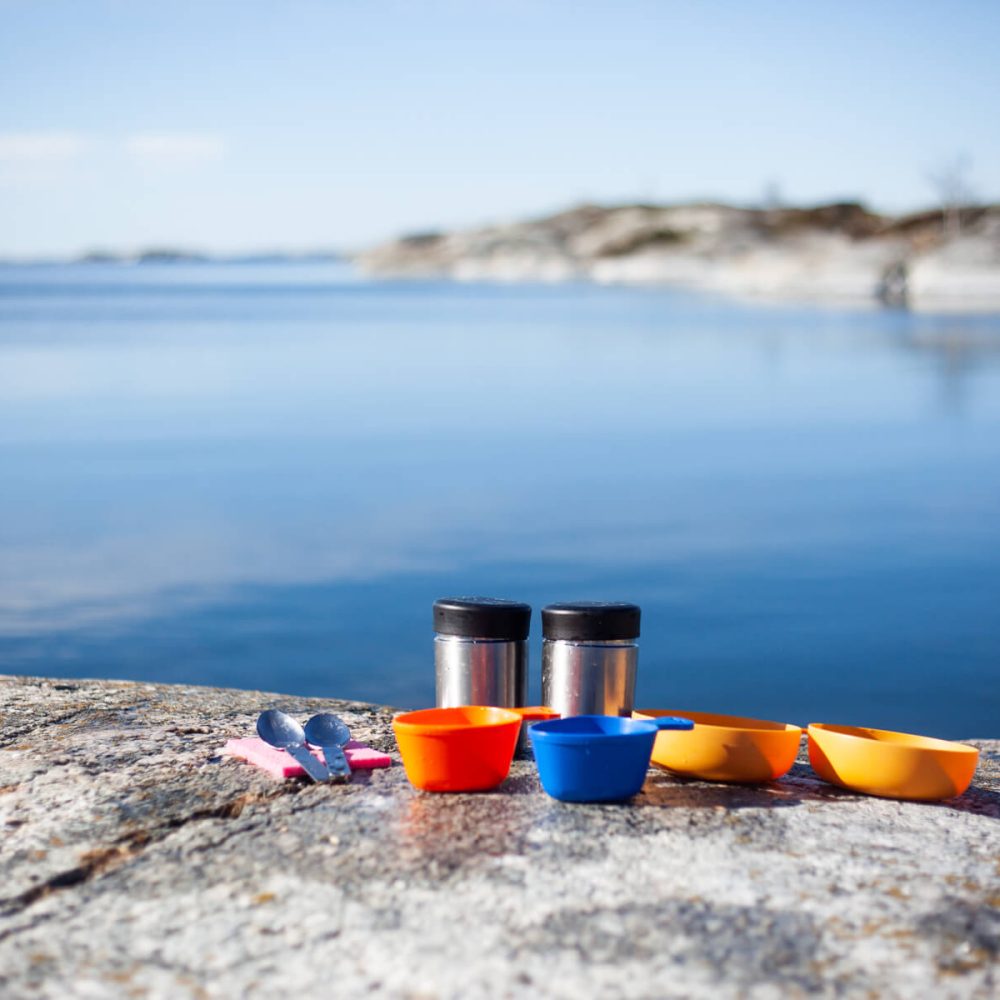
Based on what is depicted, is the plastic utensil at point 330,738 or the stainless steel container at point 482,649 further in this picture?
the stainless steel container at point 482,649

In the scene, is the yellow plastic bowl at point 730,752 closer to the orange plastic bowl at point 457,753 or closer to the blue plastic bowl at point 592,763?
the blue plastic bowl at point 592,763

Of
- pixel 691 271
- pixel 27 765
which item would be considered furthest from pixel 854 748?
pixel 691 271

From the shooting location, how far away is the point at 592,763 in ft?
8.95

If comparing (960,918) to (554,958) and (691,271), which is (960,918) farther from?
(691,271)

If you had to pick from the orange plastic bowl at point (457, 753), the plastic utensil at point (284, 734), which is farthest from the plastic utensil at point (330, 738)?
the orange plastic bowl at point (457, 753)

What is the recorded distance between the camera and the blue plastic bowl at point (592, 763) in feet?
8.93

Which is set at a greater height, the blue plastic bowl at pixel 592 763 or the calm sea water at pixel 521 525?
the blue plastic bowl at pixel 592 763

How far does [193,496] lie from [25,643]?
4.58m

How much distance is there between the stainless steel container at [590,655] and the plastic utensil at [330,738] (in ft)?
1.60

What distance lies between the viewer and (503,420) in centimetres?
1759

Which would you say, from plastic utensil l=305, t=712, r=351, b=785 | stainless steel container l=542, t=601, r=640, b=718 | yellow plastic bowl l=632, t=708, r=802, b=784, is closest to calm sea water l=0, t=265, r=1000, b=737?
plastic utensil l=305, t=712, r=351, b=785

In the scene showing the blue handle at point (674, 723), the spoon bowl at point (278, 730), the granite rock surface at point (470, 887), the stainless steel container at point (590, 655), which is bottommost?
the granite rock surface at point (470, 887)

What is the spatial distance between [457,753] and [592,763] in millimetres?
275

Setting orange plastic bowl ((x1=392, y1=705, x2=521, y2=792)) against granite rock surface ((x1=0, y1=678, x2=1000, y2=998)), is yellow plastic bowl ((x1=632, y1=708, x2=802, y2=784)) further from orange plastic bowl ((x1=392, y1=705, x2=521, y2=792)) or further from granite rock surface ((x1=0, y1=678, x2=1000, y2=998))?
orange plastic bowl ((x1=392, y1=705, x2=521, y2=792))
